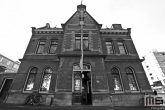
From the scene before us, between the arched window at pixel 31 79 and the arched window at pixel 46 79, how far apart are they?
3.88 ft

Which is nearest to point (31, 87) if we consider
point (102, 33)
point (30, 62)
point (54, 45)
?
point (30, 62)

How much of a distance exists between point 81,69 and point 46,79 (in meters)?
4.83

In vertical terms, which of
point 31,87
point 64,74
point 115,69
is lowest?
point 31,87

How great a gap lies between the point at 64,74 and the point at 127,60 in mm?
8205

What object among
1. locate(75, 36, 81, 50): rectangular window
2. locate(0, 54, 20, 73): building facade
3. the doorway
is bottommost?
the doorway

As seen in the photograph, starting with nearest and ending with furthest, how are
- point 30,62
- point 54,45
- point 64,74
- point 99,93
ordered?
point 99,93, point 64,74, point 30,62, point 54,45

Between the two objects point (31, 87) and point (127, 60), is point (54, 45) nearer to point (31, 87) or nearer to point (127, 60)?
point (31, 87)

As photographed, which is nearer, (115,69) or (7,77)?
(115,69)

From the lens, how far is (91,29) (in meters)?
13.1

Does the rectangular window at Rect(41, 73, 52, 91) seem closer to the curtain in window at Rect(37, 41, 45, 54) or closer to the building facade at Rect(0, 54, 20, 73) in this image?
the curtain in window at Rect(37, 41, 45, 54)

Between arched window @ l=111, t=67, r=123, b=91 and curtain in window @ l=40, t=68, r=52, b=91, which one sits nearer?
curtain in window @ l=40, t=68, r=52, b=91

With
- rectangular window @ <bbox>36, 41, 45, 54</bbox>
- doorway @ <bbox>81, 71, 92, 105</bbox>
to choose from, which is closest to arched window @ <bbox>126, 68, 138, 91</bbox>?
doorway @ <bbox>81, 71, 92, 105</bbox>

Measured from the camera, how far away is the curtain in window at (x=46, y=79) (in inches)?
419

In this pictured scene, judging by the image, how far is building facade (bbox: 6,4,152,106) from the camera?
9141mm
